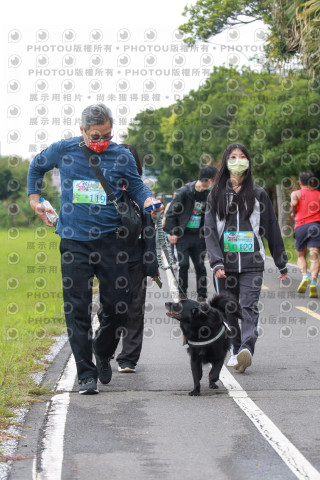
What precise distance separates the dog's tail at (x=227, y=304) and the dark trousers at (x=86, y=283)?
754 millimetres

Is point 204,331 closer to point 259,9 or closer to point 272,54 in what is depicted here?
point 272,54

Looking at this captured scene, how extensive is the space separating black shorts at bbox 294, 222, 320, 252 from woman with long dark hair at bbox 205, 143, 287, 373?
7.20 meters

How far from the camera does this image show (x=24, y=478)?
458 centimetres

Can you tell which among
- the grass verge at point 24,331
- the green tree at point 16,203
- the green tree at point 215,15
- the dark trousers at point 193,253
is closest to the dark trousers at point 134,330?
the grass verge at point 24,331

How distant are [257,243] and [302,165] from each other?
74.8ft

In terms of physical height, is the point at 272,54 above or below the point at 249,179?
above

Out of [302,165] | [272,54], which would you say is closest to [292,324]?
[272,54]

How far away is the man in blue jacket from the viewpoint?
6.62 meters

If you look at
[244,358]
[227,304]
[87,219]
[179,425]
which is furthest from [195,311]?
[179,425]

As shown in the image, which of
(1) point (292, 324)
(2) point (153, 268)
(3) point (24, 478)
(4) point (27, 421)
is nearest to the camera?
(3) point (24, 478)

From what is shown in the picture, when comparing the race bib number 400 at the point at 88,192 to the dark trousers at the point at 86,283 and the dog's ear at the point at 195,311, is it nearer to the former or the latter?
the dark trousers at the point at 86,283

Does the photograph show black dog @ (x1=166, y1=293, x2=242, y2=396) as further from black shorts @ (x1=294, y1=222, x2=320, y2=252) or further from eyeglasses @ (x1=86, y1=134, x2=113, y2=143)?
black shorts @ (x1=294, y1=222, x2=320, y2=252)

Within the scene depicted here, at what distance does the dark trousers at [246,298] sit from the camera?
762cm

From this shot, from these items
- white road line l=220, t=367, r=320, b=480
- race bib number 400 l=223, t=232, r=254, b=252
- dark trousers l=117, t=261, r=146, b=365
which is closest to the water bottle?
dark trousers l=117, t=261, r=146, b=365
